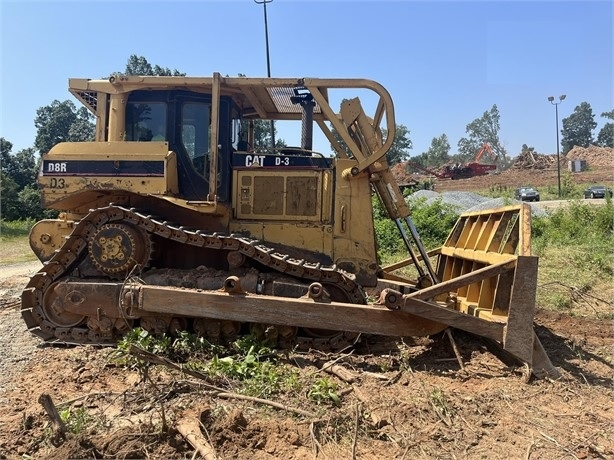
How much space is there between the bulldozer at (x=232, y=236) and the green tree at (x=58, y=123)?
42.4 metres

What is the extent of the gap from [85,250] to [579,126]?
108735mm

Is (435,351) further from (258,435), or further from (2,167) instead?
(2,167)

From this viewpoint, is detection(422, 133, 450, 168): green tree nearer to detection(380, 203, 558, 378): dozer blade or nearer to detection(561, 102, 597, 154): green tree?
detection(561, 102, 597, 154): green tree

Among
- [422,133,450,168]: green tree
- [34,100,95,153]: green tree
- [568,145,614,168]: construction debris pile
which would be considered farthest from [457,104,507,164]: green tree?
[34,100,95,153]: green tree

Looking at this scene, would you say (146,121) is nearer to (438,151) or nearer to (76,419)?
(76,419)

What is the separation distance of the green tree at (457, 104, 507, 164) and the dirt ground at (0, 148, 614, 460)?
329 ft

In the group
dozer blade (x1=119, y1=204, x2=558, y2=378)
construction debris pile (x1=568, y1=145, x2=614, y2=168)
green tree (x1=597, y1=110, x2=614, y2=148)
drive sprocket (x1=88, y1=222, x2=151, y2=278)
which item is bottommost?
dozer blade (x1=119, y1=204, x2=558, y2=378)

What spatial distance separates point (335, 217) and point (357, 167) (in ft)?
2.22

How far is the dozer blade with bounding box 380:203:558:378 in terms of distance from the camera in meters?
4.78

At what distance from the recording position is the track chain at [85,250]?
18.2 ft

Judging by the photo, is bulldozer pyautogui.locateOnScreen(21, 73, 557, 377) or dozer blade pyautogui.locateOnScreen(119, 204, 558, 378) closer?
dozer blade pyautogui.locateOnScreen(119, 204, 558, 378)

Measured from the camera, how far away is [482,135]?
104m

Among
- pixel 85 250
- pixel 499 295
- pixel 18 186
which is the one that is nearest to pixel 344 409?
pixel 499 295

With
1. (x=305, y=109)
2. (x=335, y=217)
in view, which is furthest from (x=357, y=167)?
(x=305, y=109)
